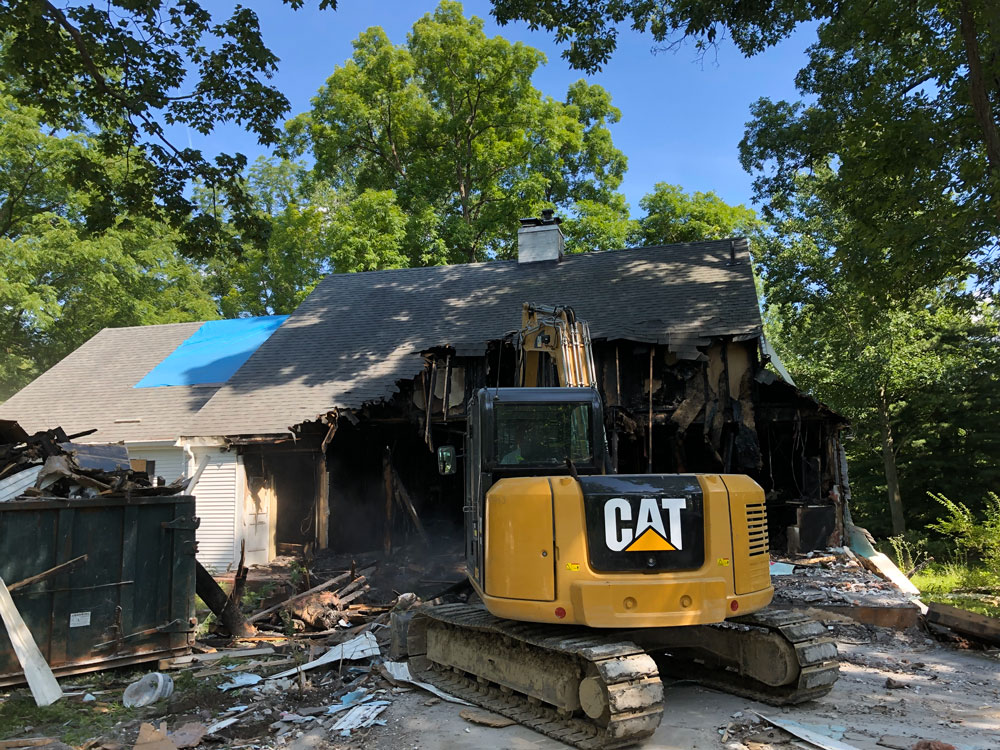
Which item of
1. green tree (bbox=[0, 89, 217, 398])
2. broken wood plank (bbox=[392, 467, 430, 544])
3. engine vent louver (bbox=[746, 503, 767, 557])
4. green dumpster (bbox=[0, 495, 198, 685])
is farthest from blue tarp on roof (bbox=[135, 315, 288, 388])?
engine vent louver (bbox=[746, 503, 767, 557])

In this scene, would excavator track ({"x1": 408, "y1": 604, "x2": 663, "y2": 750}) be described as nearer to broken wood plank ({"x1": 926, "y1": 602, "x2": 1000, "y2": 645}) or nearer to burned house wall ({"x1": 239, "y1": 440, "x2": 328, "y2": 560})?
broken wood plank ({"x1": 926, "y1": 602, "x2": 1000, "y2": 645})

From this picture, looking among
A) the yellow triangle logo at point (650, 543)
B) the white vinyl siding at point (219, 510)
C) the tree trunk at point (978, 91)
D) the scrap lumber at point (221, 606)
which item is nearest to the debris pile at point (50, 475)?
the scrap lumber at point (221, 606)

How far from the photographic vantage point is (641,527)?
18.1ft

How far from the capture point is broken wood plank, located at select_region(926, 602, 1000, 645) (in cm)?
804

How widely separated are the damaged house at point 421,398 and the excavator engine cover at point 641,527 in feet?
21.7

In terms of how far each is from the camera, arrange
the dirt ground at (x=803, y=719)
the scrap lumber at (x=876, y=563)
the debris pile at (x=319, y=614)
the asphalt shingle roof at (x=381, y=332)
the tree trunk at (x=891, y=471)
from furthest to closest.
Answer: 1. the tree trunk at (x=891, y=471)
2. the asphalt shingle roof at (x=381, y=332)
3. the scrap lumber at (x=876, y=563)
4. the debris pile at (x=319, y=614)
5. the dirt ground at (x=803, y=719)

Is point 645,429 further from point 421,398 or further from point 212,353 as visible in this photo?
point 212,353

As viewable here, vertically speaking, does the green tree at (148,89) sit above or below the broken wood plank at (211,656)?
above

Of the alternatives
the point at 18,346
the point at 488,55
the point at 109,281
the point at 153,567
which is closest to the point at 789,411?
the point at 153,567

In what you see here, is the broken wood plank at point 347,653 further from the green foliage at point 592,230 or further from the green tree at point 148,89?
the green foliage at point 592,230

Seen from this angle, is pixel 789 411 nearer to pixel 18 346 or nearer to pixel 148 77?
pixel 148 77

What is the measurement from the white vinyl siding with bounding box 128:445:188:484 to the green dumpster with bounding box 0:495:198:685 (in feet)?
27.8

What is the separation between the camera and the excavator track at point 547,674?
5066 millimetres

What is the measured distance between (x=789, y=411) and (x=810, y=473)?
133cm
